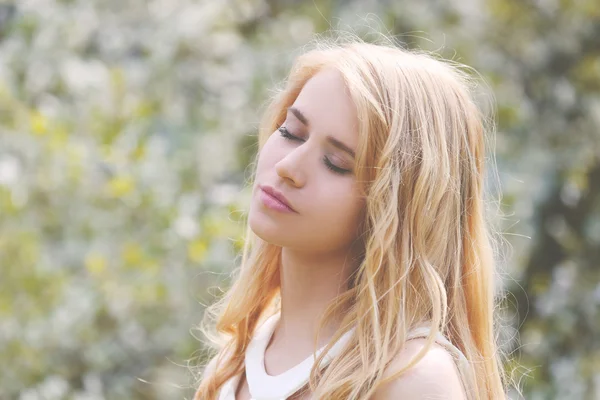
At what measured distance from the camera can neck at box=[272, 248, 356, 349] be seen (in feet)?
5.57

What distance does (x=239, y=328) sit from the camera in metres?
1.95

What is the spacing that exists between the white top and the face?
177 millimetres

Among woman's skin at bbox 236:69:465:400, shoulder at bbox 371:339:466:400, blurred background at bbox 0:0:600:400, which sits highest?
woman's skin at bbox 236:69:465:400

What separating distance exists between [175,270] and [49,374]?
551mm

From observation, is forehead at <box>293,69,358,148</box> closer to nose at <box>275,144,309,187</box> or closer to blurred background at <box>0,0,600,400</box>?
nose at <box>275,144,309,187</box>

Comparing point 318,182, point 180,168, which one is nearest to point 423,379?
point 318,182

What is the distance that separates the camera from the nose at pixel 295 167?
1.60m

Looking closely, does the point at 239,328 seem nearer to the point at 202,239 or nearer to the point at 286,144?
the point at 286,144

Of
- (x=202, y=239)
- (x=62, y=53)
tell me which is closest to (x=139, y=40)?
(x=62, y=53)

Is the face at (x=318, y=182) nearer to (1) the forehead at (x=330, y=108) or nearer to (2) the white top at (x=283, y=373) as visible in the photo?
(1) the forehead at (x=330, y=108)

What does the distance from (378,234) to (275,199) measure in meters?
0.18

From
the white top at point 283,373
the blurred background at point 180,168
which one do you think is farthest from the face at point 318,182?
the blurred background at point 180,168

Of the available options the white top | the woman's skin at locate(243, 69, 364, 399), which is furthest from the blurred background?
the woman's skin at locate(243, 69, 364, 399)

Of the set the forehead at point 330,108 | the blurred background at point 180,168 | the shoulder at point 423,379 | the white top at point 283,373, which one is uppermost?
the forehead at point 330,108
